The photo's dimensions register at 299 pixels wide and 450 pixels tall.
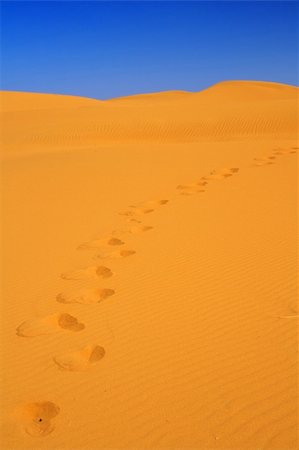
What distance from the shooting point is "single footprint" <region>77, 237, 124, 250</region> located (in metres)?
5.30

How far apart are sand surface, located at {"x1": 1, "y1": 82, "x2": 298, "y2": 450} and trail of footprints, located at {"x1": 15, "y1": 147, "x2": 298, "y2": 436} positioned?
0.04ft

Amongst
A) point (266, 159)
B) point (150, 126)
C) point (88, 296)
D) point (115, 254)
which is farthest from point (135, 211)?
point (150, 126)

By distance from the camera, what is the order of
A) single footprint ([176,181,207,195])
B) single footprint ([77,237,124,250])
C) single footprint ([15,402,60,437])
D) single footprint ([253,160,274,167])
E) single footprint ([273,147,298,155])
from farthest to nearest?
single footprint ([273,147,298,155]), single footprint ([253,160,274,167]), single footprint ([176,181,207,195]), single footprint ([77,237,124,250]), single footprint ([15,402,60,437])

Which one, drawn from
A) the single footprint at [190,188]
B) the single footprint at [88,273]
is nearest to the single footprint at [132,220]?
the single footprint at [190,188]

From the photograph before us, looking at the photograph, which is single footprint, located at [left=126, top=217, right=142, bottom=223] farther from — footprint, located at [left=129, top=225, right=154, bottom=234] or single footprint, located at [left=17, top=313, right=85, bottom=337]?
single footprint, located at [left=17, top=313, right=85, bottom=337]

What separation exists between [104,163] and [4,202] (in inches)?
154

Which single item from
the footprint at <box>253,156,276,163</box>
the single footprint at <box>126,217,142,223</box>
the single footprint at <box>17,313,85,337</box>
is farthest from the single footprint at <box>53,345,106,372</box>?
the footprint at <box>253,156,276,163</box>

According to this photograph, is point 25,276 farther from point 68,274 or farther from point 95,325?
point 95,325

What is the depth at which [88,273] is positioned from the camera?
4480mm

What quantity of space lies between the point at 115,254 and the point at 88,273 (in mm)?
578

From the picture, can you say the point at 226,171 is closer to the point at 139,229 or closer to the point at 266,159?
the point at 266,159

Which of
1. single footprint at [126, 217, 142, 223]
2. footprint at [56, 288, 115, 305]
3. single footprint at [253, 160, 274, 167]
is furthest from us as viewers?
single footprint at [253, 160, 274, 167]

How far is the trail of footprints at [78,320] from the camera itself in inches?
102

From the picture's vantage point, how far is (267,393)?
8.62 feet
